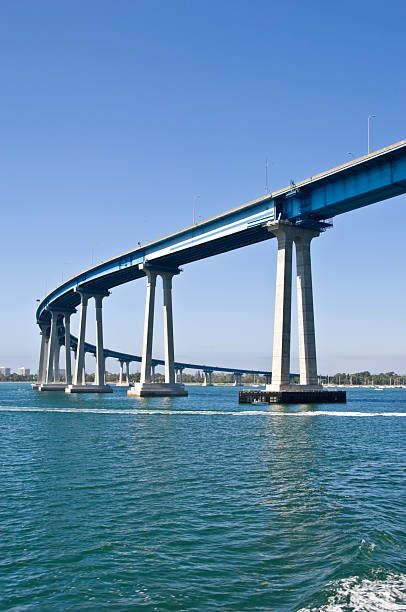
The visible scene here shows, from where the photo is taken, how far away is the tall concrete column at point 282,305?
7644 cm

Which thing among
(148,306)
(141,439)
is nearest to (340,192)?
(141,439)

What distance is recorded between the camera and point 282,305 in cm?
7756

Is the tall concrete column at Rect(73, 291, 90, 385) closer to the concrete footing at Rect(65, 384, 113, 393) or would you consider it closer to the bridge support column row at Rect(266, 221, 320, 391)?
the concrete footing at Rect(65, 384, 113, 393)

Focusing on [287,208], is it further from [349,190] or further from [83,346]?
[83,346]

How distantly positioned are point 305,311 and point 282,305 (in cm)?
360

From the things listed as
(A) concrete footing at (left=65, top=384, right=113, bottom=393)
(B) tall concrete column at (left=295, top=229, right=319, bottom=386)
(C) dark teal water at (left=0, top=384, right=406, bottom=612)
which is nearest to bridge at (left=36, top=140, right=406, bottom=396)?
(B) tall concrete column at (left=295, top=229, right=319, bottom=386)

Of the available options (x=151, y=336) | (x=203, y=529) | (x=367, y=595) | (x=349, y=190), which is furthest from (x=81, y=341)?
(x=367, y=595)

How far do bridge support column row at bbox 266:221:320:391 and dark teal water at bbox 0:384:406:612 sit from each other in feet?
142

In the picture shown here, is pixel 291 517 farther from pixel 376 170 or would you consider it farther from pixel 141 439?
pixel 376 170

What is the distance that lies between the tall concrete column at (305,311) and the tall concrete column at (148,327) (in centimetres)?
3878

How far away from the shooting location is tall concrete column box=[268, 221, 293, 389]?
76.4 m

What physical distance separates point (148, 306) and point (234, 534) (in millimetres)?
97332

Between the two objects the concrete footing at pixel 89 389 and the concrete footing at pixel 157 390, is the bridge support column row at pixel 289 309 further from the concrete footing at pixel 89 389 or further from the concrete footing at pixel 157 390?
the concrete footing at pixel 89 389

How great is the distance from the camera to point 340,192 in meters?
70.9
